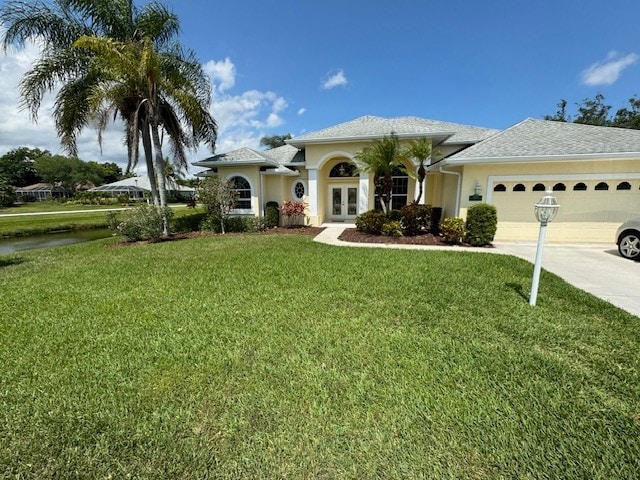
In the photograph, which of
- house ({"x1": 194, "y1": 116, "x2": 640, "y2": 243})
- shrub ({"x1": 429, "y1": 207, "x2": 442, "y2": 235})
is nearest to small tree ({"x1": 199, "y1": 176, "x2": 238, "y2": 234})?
house ({"x1": 194, "y1": 116, "x2": 640, "y2": 243})

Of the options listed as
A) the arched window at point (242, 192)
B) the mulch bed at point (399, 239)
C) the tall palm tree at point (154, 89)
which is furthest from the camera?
the arched window at point (242, 192)

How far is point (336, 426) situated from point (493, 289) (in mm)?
4808

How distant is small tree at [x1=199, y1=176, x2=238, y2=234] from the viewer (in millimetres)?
14430

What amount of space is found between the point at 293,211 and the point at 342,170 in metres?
4.45

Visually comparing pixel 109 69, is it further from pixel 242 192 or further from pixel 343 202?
pixel 343 202

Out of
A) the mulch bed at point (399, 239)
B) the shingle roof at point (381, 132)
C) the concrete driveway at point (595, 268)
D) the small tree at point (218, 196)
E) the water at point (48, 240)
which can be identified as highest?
the shingle roof at point (381, 132)

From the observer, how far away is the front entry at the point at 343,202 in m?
18.0

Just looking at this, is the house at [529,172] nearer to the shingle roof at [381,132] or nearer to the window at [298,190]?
the shingle roof at [381,132]

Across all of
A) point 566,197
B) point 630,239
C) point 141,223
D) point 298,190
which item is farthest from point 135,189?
point 630,239

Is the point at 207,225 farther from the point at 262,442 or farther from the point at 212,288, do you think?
the point at 262,442

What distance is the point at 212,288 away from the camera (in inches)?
245

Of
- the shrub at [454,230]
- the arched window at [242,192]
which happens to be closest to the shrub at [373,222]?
the shrub at [454,230]

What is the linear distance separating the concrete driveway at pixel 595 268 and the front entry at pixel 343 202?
9109 millimetres

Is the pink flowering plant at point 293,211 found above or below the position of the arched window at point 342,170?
below
